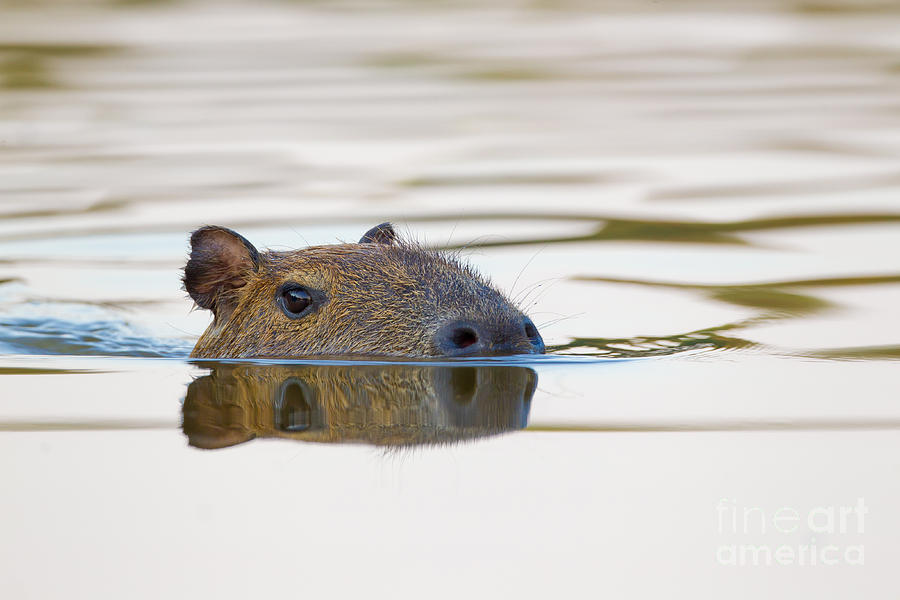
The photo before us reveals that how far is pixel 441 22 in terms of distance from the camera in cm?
2206

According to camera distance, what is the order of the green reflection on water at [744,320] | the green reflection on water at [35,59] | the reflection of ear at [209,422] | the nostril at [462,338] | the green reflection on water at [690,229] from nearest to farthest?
the reflection of ear at [209,422]
the nostril at [462,338]
the green reflection on water at [744,320]
the green reflection on water at [690,229]
the green reflection on water at [35,59]

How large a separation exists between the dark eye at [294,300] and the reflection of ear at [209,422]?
1.65 ft

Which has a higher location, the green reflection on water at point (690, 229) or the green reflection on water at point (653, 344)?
the green reflection on water at point (690, 229)

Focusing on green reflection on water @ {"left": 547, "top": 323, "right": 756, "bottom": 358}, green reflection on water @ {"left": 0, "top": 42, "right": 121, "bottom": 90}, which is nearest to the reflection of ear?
green reflection on water @ {"left": 547, "top": 323, "right": 756, "bottom": 358}

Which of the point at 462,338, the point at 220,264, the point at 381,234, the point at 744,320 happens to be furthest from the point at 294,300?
the point at 744,320

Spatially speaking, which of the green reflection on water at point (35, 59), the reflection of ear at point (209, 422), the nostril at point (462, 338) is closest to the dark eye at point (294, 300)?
the reflection of ear at point (209, 422)

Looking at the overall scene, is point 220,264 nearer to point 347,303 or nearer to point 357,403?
point 347,303

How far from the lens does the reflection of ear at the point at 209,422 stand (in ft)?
18.6

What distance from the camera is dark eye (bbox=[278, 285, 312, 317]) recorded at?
698 centimetres

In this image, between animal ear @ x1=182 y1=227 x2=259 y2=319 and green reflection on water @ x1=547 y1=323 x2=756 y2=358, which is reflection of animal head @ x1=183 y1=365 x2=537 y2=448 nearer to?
animal ear @ x1=182 y1=227 x2=259 y2=319

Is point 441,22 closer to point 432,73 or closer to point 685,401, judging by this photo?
point 432,73

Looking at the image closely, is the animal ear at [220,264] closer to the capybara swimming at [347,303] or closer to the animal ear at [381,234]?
the capybara swimming at [347,303]

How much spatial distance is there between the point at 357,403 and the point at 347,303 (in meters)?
0.80

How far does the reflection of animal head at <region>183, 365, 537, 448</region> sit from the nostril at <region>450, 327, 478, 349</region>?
0.39ft
